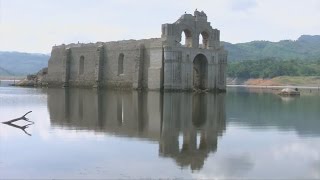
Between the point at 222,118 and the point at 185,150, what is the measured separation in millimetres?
12357

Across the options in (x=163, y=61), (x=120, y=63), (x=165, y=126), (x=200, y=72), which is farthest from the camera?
(x=120, y=63)

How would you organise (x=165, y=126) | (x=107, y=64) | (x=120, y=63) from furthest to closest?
(x=107, y=64)
(x=120, y=63)
(x=165, y=126)

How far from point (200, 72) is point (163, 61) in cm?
745

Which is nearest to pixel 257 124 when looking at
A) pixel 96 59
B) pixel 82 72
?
pixel 96 59

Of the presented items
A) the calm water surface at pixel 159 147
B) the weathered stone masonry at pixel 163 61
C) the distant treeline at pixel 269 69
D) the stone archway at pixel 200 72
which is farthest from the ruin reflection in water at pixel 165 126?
the distant treeline at pixel 269 69

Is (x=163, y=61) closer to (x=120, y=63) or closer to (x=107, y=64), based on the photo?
(x=120, y=63)

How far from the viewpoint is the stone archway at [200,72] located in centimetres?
6825

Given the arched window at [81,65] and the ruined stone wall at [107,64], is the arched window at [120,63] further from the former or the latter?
the arched window at [81,65]

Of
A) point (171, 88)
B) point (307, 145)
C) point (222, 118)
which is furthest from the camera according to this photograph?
point (171, 88)

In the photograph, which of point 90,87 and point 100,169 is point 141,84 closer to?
point 90,87

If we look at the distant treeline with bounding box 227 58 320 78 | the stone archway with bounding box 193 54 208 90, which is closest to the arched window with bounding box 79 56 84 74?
the stone archway with bounding box 193 54 208 90

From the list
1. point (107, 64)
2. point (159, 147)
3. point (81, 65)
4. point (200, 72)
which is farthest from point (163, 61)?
point (159, 147)

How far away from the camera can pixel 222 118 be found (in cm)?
3033

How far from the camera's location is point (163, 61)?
63.9 m
